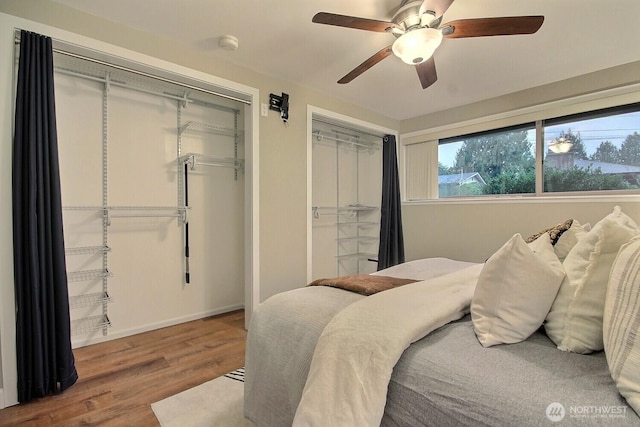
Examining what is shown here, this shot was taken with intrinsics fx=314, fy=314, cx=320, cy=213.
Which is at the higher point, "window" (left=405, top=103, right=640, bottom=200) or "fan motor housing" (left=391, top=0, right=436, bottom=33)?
"fan motor housing" (left=391, top=0, right=436, bottom=33)

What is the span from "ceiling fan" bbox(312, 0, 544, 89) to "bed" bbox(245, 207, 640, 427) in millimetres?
1129

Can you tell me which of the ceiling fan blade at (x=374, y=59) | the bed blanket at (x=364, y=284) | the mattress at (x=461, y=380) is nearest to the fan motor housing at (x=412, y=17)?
the ceiling fan blade at (x=374, y=59)

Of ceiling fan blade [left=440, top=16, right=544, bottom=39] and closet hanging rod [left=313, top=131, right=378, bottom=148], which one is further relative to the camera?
closet hanging rod [left=313, top=131, right=378, bottom=148]

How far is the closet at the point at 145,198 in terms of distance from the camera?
8.32 ft

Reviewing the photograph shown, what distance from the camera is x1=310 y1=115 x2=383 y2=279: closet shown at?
160 inches

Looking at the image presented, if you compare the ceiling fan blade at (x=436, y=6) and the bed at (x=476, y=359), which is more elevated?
the ceiling fan blade at (x=436, y=6)

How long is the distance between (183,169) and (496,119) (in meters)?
3.44

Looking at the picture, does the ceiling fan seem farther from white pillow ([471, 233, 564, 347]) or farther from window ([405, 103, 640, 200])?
window ([405, 103, 640, 200])

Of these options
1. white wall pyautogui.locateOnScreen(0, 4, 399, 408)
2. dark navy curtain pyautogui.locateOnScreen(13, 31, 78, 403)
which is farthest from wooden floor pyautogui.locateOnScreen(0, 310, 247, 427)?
white wall pyautogui.locateOnScreen(0, 4, 399, 408)

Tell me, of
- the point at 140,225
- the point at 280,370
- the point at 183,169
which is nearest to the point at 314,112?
the point at 183,169

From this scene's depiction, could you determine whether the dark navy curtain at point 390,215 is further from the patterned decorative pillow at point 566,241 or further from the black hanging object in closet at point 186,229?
the patterned decorative pillow at point 566,241

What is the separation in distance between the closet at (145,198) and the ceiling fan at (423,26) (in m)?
1.68

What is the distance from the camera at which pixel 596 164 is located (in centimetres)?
305

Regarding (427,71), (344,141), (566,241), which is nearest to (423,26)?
(427,71)
